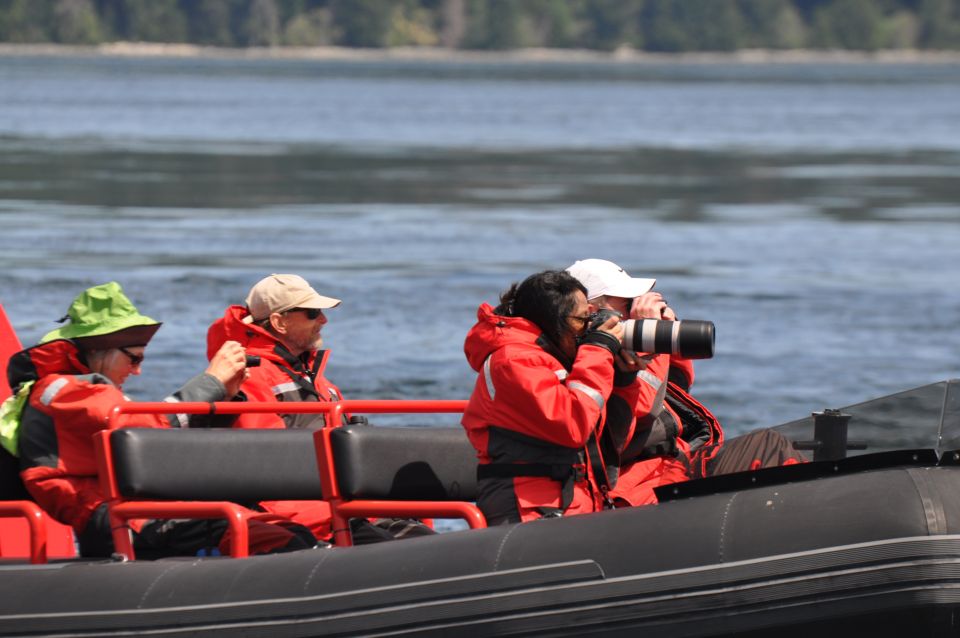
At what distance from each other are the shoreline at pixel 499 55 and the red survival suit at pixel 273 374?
153235 mm

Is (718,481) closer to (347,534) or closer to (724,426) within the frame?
(347,534)

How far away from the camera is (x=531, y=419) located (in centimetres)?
469

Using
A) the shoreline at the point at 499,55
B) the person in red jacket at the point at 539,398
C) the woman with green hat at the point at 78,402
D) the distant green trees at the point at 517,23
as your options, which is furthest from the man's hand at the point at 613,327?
the shoreline at the point at 499,55

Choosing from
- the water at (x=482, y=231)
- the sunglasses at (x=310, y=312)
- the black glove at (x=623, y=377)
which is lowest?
the water at (x=482, y=231)

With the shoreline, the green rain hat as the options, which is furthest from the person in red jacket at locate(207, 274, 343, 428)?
the shoreline

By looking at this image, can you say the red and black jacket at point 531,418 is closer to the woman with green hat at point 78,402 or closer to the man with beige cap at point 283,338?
the woman with green hat at point 78,402

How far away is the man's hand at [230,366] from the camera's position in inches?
208

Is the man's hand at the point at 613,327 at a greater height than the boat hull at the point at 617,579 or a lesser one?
greater

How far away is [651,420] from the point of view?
5246 millimetres

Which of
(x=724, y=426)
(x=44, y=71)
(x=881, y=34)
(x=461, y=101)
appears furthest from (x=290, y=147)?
(x=881, y=34)

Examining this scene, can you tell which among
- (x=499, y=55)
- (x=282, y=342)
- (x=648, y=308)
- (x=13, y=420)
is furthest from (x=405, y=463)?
(x=499, y=55)

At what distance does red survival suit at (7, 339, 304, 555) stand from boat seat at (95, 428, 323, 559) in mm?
117

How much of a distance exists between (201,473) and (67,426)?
0.41m

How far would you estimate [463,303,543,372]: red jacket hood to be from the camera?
4.75 metres
